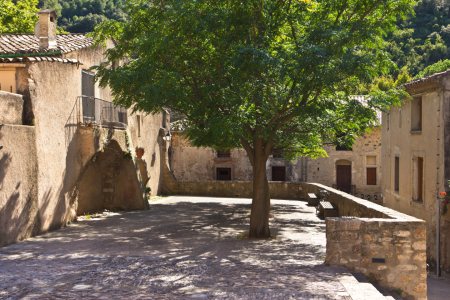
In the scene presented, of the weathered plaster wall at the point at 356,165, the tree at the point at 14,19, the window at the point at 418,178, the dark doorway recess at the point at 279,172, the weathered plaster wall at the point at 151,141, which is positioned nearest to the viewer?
the window at the point at 418,178

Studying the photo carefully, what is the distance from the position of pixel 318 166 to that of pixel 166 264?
24677mm

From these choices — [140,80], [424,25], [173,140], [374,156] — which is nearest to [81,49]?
[140,80]

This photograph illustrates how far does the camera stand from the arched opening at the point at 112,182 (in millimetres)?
16297

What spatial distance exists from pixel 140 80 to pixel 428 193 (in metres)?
10.3

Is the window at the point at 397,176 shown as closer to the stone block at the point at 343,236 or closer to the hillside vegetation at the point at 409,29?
the stone block at the point at 343,236

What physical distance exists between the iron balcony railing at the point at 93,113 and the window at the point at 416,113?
10.8m

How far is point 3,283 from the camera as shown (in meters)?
6.78

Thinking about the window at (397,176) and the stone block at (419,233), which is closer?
the stone block at (419,233)

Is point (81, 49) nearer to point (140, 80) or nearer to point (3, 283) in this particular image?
point (140, 80)

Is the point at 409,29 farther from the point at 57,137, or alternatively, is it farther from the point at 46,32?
the point at 57,137

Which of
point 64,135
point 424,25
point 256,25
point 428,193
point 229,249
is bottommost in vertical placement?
point 229,249

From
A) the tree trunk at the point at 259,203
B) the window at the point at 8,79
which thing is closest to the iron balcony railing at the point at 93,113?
the window at the point at 8,79

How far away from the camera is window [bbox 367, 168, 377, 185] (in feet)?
103

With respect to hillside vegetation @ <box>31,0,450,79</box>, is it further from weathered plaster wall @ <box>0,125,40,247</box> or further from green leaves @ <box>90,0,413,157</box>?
weathered plaster wall @ <box>0,125,40,247</box>
